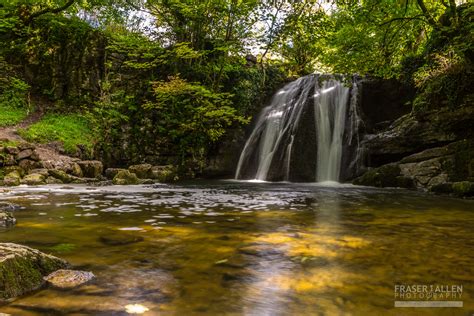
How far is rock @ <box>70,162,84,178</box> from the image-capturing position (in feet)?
43.4

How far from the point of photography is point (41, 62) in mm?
18125

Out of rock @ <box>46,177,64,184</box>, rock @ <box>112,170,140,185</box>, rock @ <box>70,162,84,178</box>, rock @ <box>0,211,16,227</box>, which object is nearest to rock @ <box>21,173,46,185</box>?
rock @ <box>46,177,64,184</box>

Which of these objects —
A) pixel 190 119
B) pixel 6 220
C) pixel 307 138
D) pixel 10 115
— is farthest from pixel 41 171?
pixel 307 138

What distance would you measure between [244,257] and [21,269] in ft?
6.02

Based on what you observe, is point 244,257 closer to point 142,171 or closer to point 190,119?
point 142,171

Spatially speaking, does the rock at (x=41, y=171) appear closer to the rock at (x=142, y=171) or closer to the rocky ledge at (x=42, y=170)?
the rocky ledge at (x=42, y=170)

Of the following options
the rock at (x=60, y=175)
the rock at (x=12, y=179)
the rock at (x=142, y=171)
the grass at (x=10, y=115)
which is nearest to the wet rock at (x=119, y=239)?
the rock at (x=12, y=179)

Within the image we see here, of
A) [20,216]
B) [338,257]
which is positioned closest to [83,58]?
[20,216]

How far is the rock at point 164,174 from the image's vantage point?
48.4 feet

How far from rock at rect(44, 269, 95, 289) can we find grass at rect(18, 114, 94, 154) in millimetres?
13392

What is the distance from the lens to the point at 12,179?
1098cm

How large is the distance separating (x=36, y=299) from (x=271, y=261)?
6.21 feet

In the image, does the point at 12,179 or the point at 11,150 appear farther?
the point at 11,150

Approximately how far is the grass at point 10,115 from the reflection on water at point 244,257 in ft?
37.7
